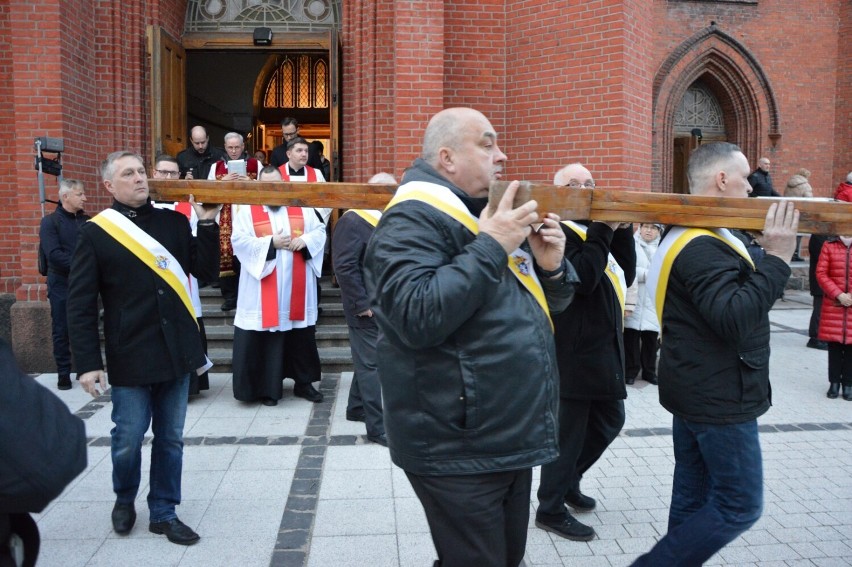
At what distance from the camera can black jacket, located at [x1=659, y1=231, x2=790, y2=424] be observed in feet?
9.29

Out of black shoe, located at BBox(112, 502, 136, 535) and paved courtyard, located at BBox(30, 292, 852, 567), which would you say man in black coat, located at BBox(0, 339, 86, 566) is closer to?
paved courtyard, located at BBox(30, 292, 852, 567)

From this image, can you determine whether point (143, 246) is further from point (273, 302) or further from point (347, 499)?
point (273, 302)

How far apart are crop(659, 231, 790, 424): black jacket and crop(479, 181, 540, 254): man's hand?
3.31 feet

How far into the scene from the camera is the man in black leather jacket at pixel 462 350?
222cm

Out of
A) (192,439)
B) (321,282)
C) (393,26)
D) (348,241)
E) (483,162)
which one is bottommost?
(192,439)

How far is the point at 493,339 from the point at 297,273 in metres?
4.83

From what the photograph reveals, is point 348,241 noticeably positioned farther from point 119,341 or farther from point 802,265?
point 802,265

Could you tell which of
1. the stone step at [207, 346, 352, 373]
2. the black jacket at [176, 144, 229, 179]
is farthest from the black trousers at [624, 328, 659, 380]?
the black jacket at [176, 144, 229, 179]

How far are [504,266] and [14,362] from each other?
52.2 inches

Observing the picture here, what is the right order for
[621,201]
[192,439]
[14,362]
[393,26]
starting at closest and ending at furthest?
[14,362]
[621,201]
[192,439]
[393,26]

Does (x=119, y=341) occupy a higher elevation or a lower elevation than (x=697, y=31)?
lower

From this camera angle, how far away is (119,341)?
390 cm

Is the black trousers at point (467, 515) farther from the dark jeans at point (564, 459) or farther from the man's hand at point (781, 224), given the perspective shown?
the dark jeans at point (564, 459)

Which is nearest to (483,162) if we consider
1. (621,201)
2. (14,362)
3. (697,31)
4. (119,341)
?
(621,201)
